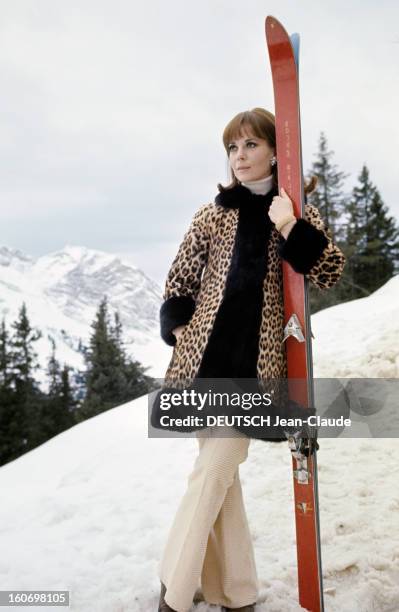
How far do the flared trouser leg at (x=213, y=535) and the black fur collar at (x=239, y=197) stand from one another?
928 millimetres

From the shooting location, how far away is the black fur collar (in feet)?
7.04

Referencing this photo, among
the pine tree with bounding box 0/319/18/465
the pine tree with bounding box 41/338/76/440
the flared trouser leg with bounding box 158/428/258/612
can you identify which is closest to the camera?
the flared trouser leg with bounding box 158/428/258/612

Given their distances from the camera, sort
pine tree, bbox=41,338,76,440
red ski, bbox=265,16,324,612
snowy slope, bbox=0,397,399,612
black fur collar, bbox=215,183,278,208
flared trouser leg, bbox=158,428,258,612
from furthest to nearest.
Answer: pine tree, bbox=41,338,76,440 < snowy slope, bbox=0,397,399,612 < black fur collar, bbox=215,183,278,208 < red ski, bbox=265,16,324,612 < flared trouser leg, bbox=158,428,258,612

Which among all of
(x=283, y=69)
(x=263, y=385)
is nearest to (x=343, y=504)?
(x=263, y=385)

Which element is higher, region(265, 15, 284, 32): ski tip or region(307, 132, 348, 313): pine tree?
region(307, 132, 348, 313): pine tree

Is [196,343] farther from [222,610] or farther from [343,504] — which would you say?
[343,504]

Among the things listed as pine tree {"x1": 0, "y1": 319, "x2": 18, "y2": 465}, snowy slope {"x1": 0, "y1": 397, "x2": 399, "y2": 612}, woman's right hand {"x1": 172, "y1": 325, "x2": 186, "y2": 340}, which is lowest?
snowy slope {"x1": 0, "y1": 397, "x2": 399, "y2": 612}

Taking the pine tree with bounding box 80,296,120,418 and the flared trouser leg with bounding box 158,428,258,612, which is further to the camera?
the pine tree with bounding box 80,296,120,418

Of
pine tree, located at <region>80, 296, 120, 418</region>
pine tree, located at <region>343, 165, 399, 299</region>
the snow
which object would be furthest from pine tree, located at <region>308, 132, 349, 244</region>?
the snow

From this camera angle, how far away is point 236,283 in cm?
201

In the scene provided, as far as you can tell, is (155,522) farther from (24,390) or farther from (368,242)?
(24,390)

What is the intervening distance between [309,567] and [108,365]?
932 inches

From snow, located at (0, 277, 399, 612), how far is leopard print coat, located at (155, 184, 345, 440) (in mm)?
1097

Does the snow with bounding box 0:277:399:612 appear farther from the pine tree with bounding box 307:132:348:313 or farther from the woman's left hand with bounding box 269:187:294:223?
the pine tree with bounding box 307:132:348:313
